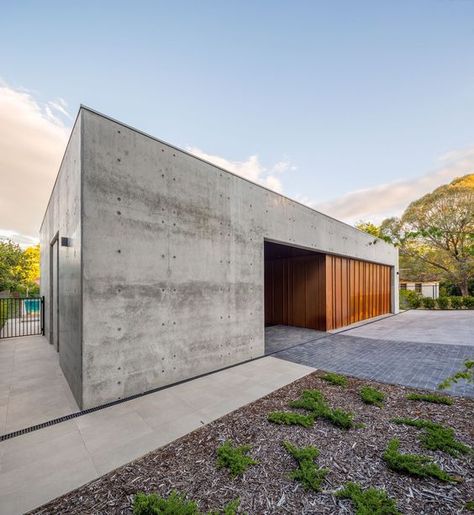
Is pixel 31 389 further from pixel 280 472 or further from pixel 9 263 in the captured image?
pixel 9 263

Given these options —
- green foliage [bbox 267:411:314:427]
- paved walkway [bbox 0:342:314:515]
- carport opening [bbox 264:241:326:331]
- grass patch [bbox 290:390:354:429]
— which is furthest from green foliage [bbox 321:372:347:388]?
carport opening [bbox 264:241:326:331]

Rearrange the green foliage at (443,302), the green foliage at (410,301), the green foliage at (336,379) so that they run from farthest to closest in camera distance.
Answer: the green foliage at (410,301) → the green foliage at (443,302) → the green foliage at (336,379)

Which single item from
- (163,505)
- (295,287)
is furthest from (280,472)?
(295,287)

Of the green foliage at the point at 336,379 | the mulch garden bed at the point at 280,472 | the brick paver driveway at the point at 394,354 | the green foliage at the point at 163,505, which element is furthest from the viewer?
the brick paver driveway at the point at 394,354

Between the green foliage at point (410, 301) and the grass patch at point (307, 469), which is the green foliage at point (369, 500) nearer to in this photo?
the grass patch at point (307, 469)

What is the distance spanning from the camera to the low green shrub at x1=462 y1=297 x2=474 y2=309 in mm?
15930

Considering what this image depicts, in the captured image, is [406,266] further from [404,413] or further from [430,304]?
[404,413]

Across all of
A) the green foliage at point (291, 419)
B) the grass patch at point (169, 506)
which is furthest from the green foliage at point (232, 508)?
the green foliage at point (291, 419)

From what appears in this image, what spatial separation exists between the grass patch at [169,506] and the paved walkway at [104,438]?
0.61 m

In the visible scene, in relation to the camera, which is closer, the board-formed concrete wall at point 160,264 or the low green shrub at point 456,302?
the board-formed concrete wall at point 160,264

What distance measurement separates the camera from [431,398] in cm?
348

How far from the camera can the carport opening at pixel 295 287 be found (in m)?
8.95

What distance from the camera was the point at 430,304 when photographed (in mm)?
16781

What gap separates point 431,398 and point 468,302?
17.6 meters
